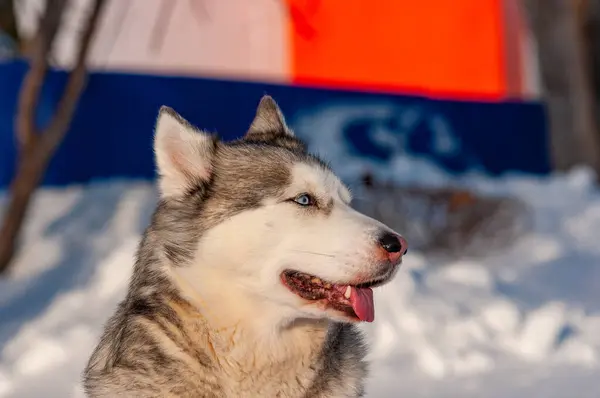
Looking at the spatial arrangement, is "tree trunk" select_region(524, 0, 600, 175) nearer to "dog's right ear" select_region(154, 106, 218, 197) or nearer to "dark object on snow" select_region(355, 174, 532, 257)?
"dark object on snow" select_region(355, 174, 532, 257)

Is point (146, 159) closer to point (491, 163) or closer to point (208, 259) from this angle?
point (491, 163)

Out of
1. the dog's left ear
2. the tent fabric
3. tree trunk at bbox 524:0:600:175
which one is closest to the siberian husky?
the dog's left ear

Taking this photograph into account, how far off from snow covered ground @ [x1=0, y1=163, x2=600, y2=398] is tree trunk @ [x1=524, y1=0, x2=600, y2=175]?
366 cm

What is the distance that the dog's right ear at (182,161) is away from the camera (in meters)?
3.53

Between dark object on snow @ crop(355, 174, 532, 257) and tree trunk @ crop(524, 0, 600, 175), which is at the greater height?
tree trunk @ crop(524, 0, 600, 175)

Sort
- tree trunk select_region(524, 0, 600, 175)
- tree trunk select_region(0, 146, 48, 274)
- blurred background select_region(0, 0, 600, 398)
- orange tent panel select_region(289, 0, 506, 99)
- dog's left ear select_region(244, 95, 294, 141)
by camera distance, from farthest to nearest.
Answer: orange tent panel select_region(289, 0, 506, 99) < tree trunk select_region(524, 0, 600, 175) < tree trunk select_region(0, 146, 48, 274) < blurred background select_region(0, 0, 600, 398) < dog's left ear select_region(244, 95, 294, 141)

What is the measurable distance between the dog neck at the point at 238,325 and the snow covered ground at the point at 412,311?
213 centimetres

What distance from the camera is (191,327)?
11.0ft

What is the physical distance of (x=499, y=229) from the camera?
10.3m

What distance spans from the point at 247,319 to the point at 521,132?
39.5 feet

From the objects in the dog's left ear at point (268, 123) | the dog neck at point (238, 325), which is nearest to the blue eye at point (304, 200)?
the dog neck at point (238, 325)

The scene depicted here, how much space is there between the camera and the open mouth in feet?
10.7

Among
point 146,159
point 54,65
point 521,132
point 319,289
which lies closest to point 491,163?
point 521,132

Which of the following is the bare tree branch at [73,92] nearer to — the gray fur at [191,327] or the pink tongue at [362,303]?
the gray fur at [191,327]
